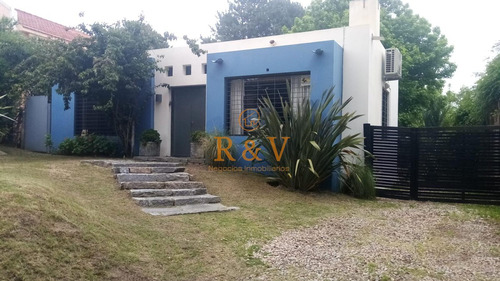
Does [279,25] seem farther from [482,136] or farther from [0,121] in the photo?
[482,136]

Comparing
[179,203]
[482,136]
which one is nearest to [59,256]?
[179,203]

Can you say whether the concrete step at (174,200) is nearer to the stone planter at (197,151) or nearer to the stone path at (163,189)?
the stone path at (163,189)

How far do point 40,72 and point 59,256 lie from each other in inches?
327

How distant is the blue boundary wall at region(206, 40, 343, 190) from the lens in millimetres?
9625

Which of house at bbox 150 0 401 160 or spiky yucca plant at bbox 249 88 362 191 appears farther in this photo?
house at bbox 150 0 401 160

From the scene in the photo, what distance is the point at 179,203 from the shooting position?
22.5 ft

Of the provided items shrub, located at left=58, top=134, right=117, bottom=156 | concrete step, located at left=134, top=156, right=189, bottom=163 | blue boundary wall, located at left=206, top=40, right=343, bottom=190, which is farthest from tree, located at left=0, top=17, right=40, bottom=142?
blue boundary wall, located at left=206, top=40, right=343, bottom=190

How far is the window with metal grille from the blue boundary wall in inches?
148

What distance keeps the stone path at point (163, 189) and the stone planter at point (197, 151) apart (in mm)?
1071

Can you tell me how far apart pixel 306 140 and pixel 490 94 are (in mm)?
9552

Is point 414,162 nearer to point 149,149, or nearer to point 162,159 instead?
point 162,159

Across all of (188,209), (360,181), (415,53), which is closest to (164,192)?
(188,209)

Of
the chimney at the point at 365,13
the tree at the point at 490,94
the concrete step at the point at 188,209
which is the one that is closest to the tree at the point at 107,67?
the concrete step at the point at 188,209

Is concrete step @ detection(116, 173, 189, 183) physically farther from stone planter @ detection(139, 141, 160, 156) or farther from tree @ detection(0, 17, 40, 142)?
tree @ detection(0, 17, 40, 142)
